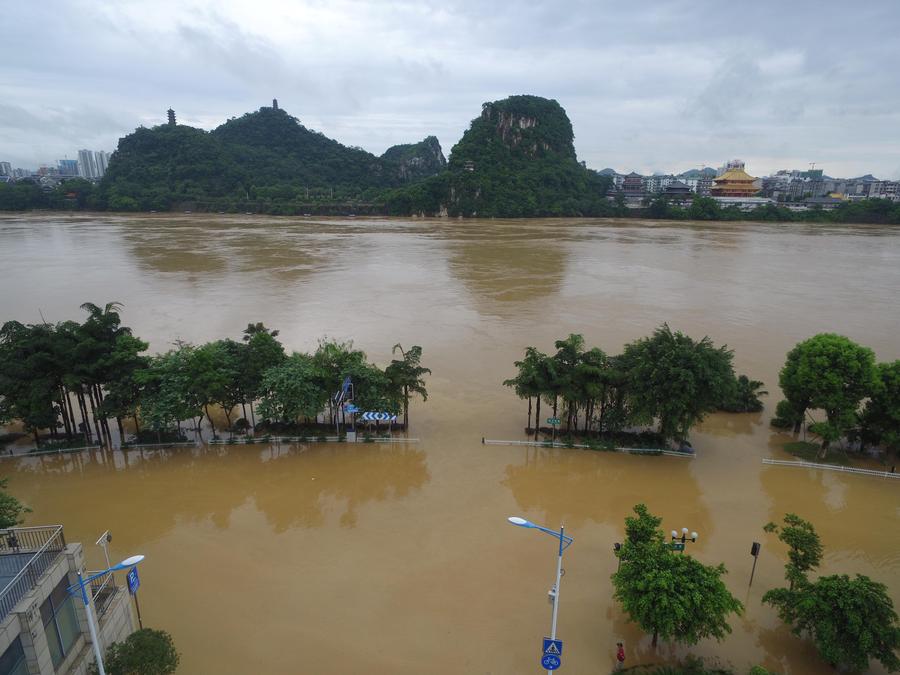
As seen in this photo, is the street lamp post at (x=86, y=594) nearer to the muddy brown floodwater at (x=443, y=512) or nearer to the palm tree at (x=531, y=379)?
the muddy brown floodwater at (x=443, y=512)

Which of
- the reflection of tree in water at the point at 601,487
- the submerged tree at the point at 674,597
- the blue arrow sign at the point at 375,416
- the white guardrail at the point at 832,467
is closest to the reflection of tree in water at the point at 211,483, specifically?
the blue arrow sign at the point at 375,416

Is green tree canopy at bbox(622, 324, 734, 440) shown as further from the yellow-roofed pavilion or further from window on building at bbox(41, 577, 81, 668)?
the yellow-roofed pavilion

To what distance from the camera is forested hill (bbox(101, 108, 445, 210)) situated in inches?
4712

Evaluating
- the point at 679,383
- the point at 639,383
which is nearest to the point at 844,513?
the point at 679,383

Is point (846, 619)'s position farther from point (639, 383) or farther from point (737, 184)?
point (737, 184)

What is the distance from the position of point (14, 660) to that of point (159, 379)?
12362 millimetres

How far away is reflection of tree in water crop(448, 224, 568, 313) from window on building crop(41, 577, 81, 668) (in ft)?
103

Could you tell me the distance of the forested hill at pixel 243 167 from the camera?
119688 millimetres

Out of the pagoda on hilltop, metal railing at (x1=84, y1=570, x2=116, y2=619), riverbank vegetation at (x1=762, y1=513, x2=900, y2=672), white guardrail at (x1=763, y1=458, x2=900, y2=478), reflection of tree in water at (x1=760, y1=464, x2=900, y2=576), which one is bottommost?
reflection of tree in water at (x1=760, y1=464, x2=900, y2=576)

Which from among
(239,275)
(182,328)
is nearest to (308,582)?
(182,328)

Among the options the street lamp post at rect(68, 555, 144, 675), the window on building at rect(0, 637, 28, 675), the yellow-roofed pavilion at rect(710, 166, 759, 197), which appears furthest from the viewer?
the yellow-roofed pavilion at rect(710, 166, 759, 197)

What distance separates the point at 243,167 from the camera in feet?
456

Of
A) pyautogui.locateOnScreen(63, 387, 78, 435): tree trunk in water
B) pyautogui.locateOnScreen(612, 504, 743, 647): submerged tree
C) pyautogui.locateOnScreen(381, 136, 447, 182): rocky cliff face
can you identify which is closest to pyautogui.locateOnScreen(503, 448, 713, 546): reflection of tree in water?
pyautogui.locateOnScreen(612, 504, 743, 647): submerged tree

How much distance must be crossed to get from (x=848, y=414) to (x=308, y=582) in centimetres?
1770
